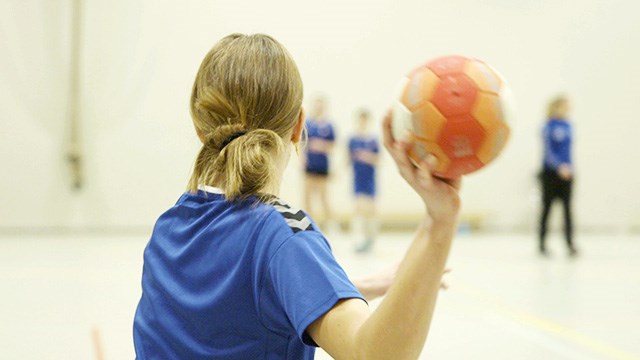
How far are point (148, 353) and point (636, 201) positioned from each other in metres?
13.4

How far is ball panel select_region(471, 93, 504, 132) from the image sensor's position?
4.04 ft

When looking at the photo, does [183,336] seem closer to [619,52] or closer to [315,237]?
[315,237]

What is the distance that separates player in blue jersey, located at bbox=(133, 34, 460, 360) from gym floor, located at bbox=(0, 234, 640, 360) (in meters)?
2.50

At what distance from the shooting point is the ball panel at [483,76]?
4.17ft

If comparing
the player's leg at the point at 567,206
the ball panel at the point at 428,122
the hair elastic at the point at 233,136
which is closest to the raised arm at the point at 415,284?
the ball panel at the point at 428,122

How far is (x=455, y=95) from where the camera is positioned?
1252mm

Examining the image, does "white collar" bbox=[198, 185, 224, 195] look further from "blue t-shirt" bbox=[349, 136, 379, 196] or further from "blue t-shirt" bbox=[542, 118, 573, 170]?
"blue t-shirt" bbox=[349, 136, 379, 196]

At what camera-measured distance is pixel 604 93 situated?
1316 centimetres

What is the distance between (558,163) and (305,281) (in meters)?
8.10

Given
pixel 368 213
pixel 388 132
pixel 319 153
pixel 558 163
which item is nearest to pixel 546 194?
pixel 558 163

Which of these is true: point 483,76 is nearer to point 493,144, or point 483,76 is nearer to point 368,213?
point 493,144

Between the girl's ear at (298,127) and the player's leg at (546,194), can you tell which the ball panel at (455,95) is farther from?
the player's leg at (546,194)

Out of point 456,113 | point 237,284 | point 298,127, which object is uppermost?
point 456,113

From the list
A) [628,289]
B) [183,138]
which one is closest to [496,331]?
[628,289]
